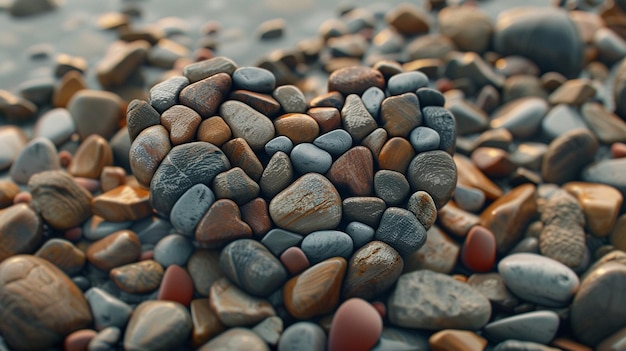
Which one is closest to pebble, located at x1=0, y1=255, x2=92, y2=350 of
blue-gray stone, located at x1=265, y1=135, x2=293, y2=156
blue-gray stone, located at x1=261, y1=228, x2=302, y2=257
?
blue-gray stone, located at x1=261, y1=228, x2=302, y2=257

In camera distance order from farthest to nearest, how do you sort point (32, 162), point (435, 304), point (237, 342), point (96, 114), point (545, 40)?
1. point (545, 40)
2. point (96, 114)
3. point (32, 162)
4. point (435, 304)
5. point (237, 342)

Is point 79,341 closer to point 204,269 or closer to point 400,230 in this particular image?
point 204,269

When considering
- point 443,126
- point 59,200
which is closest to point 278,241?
point 443,126

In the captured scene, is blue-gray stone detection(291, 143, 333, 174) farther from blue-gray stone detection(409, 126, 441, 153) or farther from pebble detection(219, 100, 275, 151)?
blue-gray stone detection(409, 126, 441, 153)

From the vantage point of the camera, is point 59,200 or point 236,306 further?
point 59,200

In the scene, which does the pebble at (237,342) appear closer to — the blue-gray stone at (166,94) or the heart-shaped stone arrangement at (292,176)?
the heart-shaped stone arrangement at (292,176)

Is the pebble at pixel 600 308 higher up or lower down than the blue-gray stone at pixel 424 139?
lower down

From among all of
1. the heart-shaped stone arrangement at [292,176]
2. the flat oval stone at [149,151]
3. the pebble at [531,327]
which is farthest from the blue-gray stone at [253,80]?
the pebble at [531,327]
